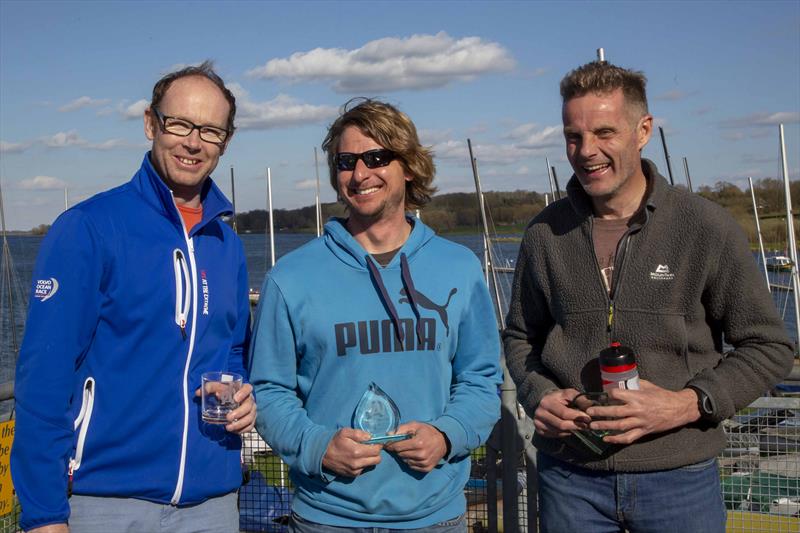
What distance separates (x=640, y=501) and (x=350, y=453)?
1047 mm

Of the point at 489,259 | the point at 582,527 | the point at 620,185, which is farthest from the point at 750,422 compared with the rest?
the point at 489,259

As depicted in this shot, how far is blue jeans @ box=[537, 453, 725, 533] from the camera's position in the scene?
2768 mm

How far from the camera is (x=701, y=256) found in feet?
9.14

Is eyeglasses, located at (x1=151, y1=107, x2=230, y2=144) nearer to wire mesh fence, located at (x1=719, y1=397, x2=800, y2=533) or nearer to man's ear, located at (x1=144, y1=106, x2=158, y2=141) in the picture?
man's ear, located at (x1=144, y1=106, x2=158, y2=141)

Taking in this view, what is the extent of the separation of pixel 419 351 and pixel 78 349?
3.67ft

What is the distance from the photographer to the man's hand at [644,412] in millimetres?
2660

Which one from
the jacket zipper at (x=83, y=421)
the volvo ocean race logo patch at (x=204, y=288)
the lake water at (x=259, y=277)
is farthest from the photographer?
the lake water at (x=259, y=277)

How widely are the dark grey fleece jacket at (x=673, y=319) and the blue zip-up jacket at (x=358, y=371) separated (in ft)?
1.32

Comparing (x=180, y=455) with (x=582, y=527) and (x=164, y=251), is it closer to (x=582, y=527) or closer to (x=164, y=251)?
(x=164, y=251)

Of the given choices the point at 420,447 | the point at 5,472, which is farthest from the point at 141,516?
the point at 5,472

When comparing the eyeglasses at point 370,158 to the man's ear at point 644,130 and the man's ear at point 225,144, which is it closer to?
the man's ear at point 225,144

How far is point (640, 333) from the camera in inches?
111

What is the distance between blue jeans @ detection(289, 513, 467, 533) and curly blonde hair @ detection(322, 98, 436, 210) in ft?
3.94

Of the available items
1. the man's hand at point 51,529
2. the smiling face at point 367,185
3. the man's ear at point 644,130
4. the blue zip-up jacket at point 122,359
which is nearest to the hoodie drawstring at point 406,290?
the smiling face at point 367,185
